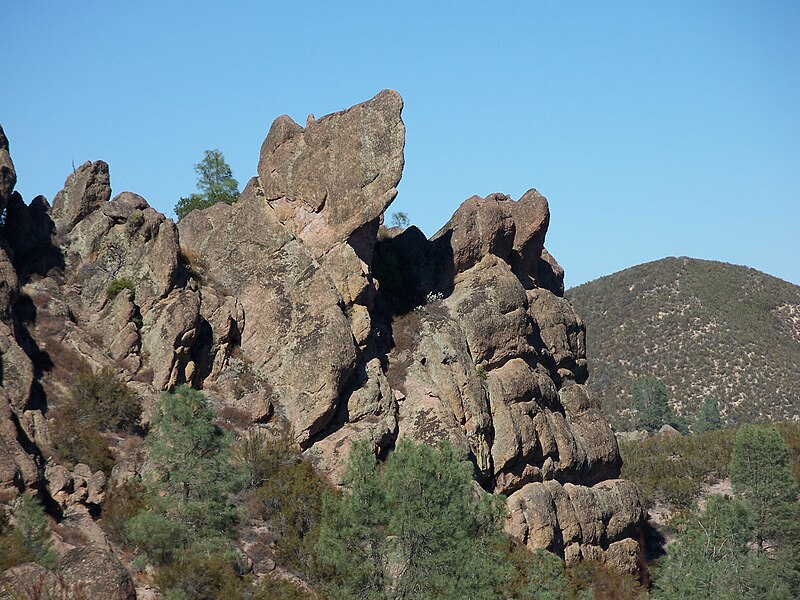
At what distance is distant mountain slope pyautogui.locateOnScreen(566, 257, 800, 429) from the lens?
430ft

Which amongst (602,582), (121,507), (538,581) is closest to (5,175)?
(121,507)

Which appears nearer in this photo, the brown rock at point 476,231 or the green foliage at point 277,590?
the green foliage at point 277,590

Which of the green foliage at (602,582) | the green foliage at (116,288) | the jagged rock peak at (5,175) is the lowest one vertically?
the green foliage at (602,582)

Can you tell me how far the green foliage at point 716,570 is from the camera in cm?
4312

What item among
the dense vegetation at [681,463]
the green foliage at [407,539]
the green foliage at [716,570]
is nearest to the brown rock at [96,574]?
the green foliage at [407,539]

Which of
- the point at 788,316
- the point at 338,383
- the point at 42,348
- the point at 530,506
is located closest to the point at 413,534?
the point at 338,383

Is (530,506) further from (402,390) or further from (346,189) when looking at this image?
(346,189)

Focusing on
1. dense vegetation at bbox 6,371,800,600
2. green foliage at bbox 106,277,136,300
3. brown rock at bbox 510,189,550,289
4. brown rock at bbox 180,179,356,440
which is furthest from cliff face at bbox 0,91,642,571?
dense vegetation at bbox 6,371,800,600

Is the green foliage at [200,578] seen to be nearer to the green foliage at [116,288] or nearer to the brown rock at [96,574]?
the brown rock at [96,574]

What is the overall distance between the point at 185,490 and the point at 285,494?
776cm

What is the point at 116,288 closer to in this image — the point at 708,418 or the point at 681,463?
the point at 681,463

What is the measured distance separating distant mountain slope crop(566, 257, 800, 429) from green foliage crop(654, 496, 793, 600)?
77.7m

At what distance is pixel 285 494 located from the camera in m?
42.1

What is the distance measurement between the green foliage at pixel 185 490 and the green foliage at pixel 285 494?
413 cm
